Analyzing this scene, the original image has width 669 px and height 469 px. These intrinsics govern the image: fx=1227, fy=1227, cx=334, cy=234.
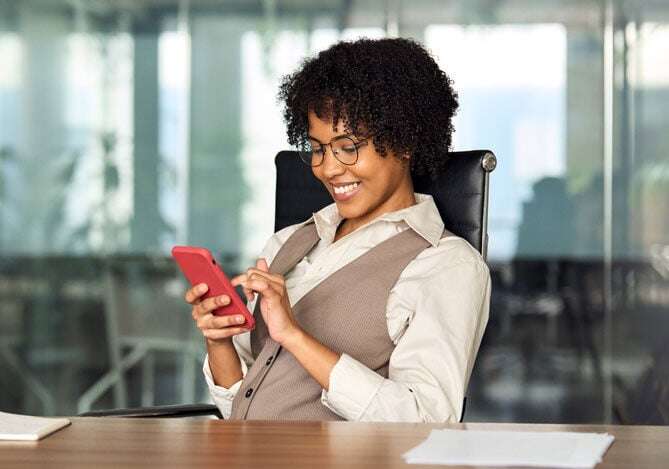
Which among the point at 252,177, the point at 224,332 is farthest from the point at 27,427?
the point at 252,177

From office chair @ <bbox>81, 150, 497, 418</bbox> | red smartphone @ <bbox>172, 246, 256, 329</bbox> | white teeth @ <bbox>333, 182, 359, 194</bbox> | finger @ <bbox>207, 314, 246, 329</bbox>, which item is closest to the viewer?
red smartphone @ <bbox>172, 246, 256, 329</bbox>

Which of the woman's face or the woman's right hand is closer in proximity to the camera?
the woman's right hand

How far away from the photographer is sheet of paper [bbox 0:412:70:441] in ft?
5.62

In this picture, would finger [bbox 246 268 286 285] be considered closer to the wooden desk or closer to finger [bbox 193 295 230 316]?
finger [bbox 193 295 230 316]

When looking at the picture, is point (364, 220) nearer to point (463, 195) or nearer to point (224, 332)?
point (463, 195)

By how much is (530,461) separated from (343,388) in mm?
589

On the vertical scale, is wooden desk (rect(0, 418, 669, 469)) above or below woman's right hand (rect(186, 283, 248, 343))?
below

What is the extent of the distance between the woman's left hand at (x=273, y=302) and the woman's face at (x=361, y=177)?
33cm

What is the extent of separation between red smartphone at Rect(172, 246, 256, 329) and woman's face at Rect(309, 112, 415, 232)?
0.36 m

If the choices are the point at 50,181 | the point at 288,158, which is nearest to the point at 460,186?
the point at 288,158

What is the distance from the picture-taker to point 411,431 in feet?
5.76

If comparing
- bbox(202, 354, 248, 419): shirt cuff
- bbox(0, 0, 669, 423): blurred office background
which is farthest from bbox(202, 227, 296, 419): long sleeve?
bbox(0, 0, 669, 423): blurred office background

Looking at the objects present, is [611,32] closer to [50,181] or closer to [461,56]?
[461,56]

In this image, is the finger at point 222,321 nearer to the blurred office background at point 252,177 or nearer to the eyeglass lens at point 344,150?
the eyeglass lens at point 344,150
